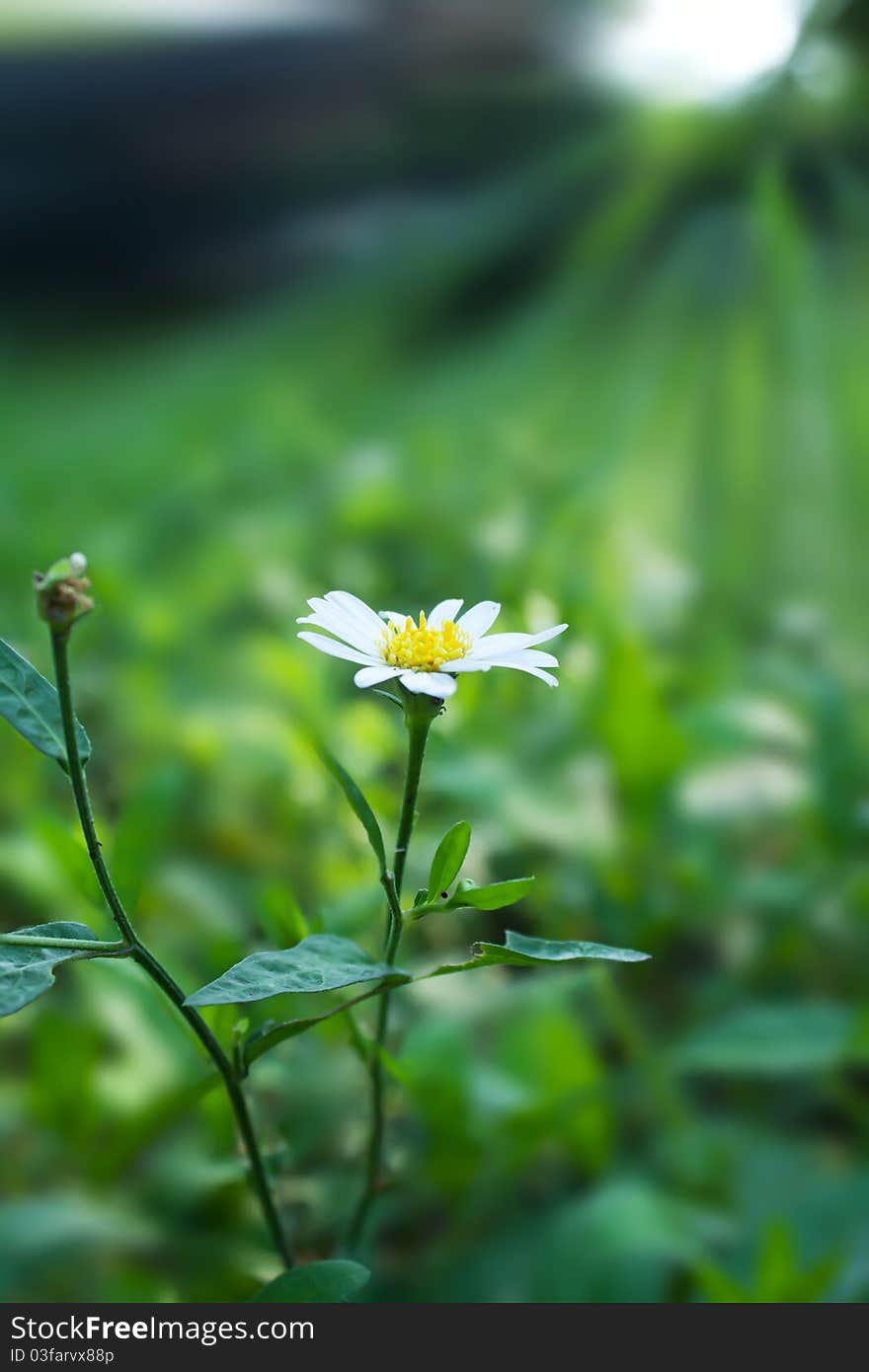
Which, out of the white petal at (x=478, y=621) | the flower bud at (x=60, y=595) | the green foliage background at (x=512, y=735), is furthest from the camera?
the green foliage background at (x=512, y=735)

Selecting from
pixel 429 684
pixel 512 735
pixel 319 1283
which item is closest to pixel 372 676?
pixel 429 684

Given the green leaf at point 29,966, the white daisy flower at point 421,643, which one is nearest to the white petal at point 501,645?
the white daisy flower at point 421,643

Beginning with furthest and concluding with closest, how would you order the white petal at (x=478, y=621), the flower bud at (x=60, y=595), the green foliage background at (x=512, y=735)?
1. the green foliage background at (x=512, y=735)
2. the white petal at (x=478, y=621)
3. the flower bud at (x=60, y=595)

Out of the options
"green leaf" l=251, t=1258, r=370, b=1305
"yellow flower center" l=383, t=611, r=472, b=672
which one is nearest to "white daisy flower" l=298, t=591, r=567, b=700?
"yellow flower center" l=383, t=611, r=472, b=672

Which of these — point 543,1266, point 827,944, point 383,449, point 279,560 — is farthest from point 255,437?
point 543,1266

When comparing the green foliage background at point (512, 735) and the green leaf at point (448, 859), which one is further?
the green foliage background at point (512, 735)

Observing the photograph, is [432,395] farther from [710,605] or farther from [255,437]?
[710,605]

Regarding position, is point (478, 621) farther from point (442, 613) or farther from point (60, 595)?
point (60, 595)

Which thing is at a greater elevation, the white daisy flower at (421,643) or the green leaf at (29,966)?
the white daisy flower at (421,643)

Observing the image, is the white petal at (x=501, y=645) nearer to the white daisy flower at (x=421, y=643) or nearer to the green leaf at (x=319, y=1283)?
the white daisy flower at (x=421, y=643)
